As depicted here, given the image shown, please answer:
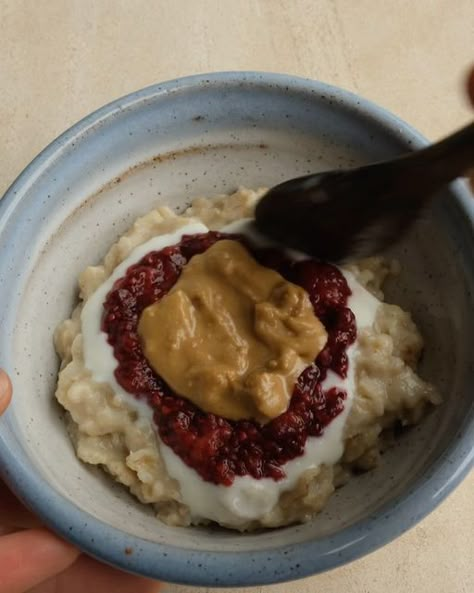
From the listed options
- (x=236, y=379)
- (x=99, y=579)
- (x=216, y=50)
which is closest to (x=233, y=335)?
(x=236, y=379)

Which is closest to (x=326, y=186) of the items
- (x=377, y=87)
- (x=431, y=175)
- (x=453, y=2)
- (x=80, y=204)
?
(x=431, y=175)

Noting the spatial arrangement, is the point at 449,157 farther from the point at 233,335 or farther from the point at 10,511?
the point at 10,511

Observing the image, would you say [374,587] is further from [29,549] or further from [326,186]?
[326,186]

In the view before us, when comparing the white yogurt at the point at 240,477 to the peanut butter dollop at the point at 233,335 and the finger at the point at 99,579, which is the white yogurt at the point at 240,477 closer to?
the peanut butter dollop at the point at 233,335

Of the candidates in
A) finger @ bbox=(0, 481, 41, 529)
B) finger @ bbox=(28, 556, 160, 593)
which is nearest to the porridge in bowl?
finger @ bbox=(28, 556, 160, 593)

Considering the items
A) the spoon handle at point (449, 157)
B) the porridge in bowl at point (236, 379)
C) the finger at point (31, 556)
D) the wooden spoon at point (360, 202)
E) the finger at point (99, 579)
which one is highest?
the spoon handle at point (449, 157)

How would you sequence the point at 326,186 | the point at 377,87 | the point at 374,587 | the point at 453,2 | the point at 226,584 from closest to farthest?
the point at 226,584 → the point at 326,186 → the point at 374,587 → the point at 377,87 → the point at 453,2

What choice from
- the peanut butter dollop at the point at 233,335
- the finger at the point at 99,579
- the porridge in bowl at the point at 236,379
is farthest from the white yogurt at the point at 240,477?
the finger at the point at 99,579
